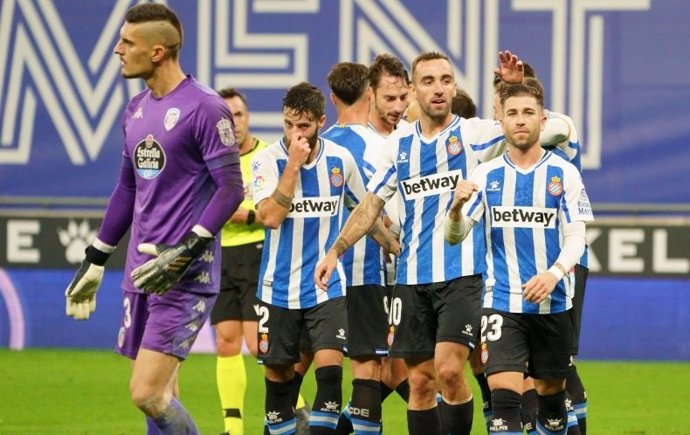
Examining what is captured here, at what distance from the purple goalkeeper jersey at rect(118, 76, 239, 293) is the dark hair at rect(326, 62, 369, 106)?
2160 millimetres

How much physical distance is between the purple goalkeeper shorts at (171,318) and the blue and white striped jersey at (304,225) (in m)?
1.33

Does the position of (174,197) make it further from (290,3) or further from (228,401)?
(290,3)

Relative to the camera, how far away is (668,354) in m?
14.2

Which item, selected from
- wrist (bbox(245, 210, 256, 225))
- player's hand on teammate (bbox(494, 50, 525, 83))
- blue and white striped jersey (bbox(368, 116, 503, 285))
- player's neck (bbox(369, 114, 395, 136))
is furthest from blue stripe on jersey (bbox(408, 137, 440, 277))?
wrist (bbox(245, 210, 256, 225))

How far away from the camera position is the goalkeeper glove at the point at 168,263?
6.15 m

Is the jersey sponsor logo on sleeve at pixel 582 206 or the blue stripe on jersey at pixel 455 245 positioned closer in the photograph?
the jersey sponsor logo on sleeve at pixel 582 206

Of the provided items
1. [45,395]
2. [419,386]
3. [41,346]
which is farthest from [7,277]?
[419,386]

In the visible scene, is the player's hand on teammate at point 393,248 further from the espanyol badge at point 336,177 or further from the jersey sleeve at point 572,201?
the jersey sleeve at point 572,201

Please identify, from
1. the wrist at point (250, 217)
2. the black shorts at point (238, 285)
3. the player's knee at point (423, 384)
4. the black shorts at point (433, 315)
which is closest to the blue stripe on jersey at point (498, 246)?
the black shorts at point (433, 315)

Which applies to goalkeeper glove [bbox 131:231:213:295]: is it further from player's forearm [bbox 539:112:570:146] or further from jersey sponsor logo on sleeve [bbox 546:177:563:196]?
player's forearm [bbox 539:112:570:146]

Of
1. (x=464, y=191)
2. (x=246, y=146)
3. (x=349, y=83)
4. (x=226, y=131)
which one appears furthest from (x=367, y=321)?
(x=246, y=146)

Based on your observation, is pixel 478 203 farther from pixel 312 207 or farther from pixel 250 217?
pixel 250 217

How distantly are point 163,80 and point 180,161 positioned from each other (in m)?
0.38

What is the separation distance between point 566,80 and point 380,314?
696 centimetres
